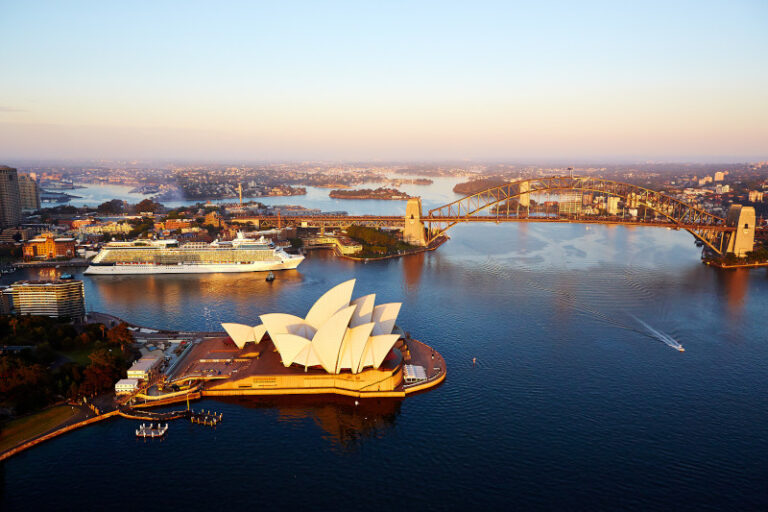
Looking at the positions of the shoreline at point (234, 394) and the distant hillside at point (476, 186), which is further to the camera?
the distant hillside at point (476, 186)

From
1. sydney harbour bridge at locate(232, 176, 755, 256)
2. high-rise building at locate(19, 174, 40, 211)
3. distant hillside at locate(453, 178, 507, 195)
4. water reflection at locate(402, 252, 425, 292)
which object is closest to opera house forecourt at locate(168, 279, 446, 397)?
water reflection at locate(402, 252, 425, 292)

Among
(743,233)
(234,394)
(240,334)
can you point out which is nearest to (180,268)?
(240,334)

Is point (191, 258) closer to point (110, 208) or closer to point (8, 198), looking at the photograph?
point (8, 198)

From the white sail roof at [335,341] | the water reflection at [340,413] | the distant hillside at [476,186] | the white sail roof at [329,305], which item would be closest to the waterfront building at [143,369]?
the water reflection at [340,413]

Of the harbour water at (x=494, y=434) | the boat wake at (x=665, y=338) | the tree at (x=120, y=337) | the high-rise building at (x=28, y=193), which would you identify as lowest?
the harbour water at (x=494, y=434)

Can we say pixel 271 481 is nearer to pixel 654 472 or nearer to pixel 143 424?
pixel 143 424

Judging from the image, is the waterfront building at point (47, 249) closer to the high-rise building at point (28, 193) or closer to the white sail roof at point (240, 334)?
the white sail roof at point (240, 334)
